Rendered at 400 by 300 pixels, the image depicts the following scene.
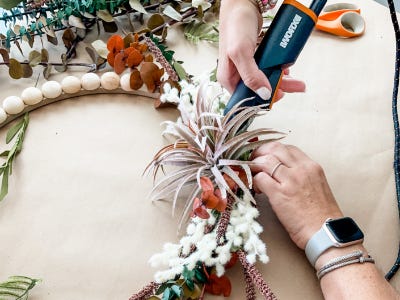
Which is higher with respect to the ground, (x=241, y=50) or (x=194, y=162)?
(x=241, y=50)

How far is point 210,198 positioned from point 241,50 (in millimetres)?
218

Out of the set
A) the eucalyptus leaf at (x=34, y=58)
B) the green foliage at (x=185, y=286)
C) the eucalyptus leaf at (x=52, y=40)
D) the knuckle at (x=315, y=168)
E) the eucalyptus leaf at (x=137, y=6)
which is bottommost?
the green foliage at (x=185, y=286)

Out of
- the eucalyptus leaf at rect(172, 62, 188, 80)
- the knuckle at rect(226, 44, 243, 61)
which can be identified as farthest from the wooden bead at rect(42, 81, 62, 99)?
the knuckle at rect(226, 44, 243, 61)

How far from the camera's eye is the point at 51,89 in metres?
0.85

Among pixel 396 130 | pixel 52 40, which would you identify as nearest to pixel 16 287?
pixel 52 40

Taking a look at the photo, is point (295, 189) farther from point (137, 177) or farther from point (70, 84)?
point (70, 84)

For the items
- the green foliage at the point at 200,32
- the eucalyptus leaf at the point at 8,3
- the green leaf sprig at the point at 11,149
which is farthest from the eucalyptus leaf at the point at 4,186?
the green foliage at the point at 200,32

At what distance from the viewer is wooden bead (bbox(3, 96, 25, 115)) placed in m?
0.83

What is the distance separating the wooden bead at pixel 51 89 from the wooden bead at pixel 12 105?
0.15ft

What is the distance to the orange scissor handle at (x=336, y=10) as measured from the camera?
1001 mm

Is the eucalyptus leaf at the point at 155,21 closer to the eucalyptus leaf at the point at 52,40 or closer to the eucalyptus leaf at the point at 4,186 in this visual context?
the eucalyptus leaf at the point at 52,40

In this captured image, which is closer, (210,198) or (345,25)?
(210,198)

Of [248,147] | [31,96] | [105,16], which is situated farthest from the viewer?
[105,16]

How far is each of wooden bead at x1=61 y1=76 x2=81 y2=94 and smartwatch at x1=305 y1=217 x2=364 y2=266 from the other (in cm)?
47
